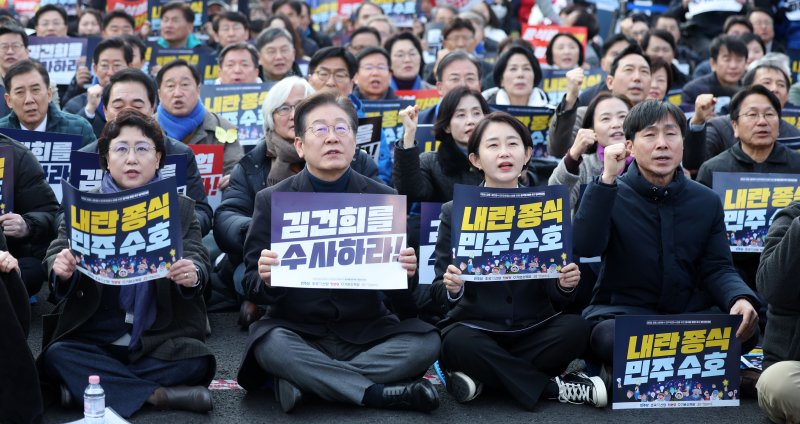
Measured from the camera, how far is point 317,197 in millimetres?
5996

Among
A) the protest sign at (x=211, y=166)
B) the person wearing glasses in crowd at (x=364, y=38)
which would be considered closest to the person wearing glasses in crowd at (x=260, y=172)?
the protest sign at (x=211, y=166)

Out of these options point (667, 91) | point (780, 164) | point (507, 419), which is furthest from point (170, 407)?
point (667, 91)

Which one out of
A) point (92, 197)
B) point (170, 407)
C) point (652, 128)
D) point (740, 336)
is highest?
point (652, 128)

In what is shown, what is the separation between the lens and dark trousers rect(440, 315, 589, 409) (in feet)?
20.4

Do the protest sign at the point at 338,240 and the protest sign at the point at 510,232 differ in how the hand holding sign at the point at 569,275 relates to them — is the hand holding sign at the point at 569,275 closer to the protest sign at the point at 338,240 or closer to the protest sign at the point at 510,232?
the protest sign at the point at 510,232

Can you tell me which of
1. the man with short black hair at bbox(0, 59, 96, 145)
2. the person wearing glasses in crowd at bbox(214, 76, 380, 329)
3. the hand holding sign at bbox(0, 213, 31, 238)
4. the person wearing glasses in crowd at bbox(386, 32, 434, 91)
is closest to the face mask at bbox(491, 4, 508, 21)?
the person wearing glasses in crowd at bbox(386, 32, 434, 91)

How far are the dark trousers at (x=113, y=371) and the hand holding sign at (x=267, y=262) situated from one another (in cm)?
61

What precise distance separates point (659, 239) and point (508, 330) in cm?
97

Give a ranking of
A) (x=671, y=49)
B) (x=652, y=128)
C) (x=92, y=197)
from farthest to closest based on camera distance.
→ (x=671, y=49) < (x=652, y=128) < (x=92, y=197)

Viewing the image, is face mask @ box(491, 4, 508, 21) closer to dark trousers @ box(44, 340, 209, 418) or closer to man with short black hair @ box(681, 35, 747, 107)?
man with short black hair @ box(681, 35, 747, 107)

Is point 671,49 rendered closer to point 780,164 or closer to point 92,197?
point 780,164

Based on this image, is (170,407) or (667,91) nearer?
(170,407)

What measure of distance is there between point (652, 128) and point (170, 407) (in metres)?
2.95

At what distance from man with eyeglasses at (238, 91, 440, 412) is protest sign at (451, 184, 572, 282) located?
12.6 inches
